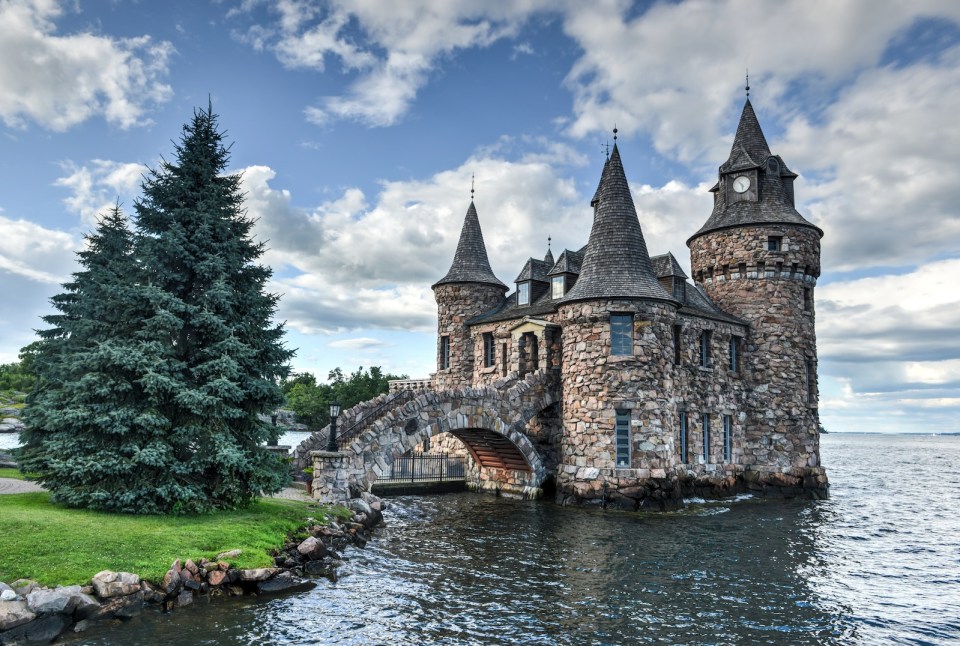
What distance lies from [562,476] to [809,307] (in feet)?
53.0

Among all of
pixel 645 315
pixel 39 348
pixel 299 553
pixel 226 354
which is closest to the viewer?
pixel 299 553

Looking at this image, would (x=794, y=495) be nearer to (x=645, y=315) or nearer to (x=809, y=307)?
(x=809, y=307)

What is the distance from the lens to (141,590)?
34.7ft

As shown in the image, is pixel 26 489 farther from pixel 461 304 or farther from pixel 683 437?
pixel 683 437

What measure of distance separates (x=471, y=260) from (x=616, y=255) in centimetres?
1085

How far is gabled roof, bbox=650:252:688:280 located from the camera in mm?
29297

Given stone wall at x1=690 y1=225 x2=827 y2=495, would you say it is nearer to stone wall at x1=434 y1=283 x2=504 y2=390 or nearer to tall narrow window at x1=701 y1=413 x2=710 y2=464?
tall narrow window at x1=701 y1=413 x2=710 y2=464

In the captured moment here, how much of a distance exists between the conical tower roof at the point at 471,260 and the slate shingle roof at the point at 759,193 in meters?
10.8

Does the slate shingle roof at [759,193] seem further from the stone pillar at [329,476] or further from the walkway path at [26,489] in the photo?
the walkway path at [26,489]

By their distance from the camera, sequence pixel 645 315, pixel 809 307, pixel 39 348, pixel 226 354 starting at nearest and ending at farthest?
pixel 226 354
pixel 39 348
pixel 645 315
pixel 809 307

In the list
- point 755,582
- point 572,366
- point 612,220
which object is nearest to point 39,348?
point 572,366

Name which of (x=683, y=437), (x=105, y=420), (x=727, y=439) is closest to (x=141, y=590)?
(x=105, y=420)

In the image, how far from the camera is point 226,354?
14906mm

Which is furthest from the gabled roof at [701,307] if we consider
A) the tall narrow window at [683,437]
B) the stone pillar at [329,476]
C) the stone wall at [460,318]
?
the stone pillar at [329,476]
